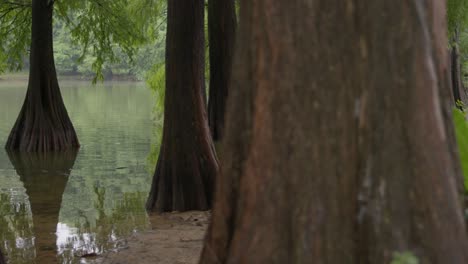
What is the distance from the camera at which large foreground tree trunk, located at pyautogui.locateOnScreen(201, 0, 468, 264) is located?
299 cm

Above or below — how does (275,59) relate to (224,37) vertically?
below

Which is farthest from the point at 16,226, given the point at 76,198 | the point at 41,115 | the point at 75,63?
the point at 75,63

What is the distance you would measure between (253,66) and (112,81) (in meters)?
68.6

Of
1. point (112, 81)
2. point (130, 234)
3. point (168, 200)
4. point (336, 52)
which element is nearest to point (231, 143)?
point (336, 52)

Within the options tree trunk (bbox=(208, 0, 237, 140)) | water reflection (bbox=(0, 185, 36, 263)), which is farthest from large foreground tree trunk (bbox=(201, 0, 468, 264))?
tree trunk (bbox=(208, 0, 237, 140))

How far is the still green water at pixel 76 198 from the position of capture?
7.07 m

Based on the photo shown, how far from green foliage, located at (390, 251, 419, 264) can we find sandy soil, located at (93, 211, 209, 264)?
10.2 ft

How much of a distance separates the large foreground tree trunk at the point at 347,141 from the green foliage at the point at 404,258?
0.04m

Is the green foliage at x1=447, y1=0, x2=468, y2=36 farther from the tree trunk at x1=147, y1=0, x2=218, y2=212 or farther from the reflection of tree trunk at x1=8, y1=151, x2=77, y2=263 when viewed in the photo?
the reflection of tree trunk at x1=8, y1=151, x2=77, y2=263

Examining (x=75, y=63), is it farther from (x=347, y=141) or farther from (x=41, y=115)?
(x=347, y=141)

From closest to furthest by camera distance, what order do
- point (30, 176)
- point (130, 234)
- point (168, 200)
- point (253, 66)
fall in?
1. point (253, 66)
2. point (130, 234)
3. point (168, 200)
4. point (30, 176)

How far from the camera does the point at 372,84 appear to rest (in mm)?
3041

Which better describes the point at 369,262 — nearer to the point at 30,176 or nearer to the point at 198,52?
the point at 198,52

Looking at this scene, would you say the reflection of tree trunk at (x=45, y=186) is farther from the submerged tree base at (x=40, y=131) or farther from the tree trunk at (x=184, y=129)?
the tree trunk at (x=184, y=129)
